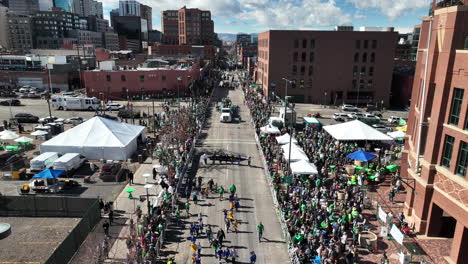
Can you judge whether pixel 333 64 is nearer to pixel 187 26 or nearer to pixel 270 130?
pixel 270 130

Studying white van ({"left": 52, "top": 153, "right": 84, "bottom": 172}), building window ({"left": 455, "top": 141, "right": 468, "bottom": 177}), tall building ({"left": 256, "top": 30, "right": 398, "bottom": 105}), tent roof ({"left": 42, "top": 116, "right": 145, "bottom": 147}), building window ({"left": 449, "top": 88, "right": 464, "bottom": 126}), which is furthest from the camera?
tall building ({"left": 256, "top": 30, "right": 398, "bottom": 105})

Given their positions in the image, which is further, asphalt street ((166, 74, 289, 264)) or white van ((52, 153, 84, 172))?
white van ((52, 153, 84, 172))

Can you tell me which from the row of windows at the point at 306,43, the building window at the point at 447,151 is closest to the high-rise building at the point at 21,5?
the row of windows at the point at 306,43

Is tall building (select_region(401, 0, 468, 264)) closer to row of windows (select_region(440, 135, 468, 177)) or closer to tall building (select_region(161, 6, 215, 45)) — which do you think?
row of windows (select_region(440, 135, 468, 177))

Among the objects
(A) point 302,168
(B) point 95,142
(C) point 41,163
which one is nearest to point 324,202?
(A) point 302,168

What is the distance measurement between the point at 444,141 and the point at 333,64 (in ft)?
160

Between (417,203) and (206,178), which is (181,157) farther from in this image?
(417,203)

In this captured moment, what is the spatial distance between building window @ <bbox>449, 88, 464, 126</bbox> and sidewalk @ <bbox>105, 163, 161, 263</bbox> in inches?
753

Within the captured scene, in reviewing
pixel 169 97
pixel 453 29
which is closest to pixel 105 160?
pixel 453 29

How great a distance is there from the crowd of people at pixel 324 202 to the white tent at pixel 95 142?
13846mm

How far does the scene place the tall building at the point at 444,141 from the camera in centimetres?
1675

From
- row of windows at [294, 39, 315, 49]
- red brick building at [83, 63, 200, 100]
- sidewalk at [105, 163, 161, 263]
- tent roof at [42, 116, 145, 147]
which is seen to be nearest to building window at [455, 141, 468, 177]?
sidewalk at [105, 163, 161, 263]

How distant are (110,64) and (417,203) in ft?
209

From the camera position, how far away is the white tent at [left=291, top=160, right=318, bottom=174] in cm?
2489
